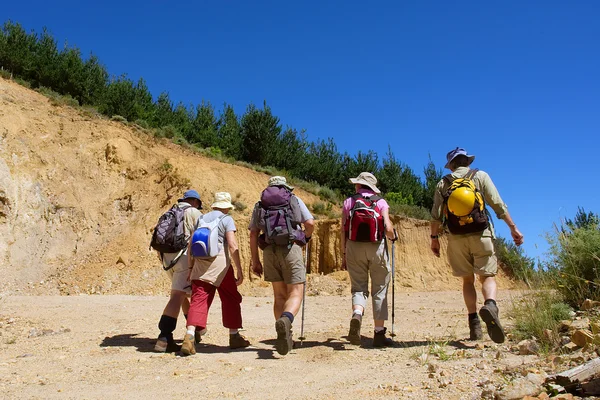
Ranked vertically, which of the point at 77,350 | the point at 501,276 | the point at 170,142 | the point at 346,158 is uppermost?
the point at 346,158

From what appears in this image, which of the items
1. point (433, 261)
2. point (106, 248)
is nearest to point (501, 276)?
point (433, 261)

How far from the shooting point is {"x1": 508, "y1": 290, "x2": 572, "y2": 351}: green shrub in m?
4.75

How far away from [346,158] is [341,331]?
31808mm

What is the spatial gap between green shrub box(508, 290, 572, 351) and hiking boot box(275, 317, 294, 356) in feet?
7.67

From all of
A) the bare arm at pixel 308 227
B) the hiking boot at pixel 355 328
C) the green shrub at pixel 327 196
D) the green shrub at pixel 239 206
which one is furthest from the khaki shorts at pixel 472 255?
the green shrub at pixel 327 196

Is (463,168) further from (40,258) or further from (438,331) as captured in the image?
(40,258)

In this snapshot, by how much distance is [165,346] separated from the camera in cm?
570

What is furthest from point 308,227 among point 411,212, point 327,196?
point 327,196

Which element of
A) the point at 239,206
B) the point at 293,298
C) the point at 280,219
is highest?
the point at 239,206

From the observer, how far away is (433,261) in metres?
20.8

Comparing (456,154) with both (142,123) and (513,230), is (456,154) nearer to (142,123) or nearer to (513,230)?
(513,230)

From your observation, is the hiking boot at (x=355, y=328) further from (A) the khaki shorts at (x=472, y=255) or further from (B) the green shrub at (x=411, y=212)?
(B) the green shrub at (x=411, y=212)

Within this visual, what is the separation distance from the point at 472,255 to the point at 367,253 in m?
1.15

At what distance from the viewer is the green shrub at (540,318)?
4.75 m
